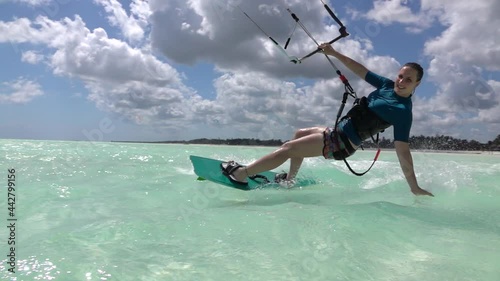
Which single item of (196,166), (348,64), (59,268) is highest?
(348,64)

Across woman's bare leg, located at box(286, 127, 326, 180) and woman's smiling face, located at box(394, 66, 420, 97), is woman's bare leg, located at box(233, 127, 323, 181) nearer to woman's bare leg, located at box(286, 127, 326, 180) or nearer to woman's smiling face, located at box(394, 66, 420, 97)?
woman's bare leg, located at box(286, 127, 326, 180)

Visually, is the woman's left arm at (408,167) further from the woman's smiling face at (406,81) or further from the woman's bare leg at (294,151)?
the woman's bare leg at (294,151)

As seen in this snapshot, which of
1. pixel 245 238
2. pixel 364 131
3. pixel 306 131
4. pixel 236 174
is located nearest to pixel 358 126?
pixel 364 131

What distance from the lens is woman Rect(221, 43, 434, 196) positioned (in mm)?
5078

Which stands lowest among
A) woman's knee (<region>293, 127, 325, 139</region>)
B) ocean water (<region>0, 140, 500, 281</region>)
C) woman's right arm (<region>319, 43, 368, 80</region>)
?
ocean water (<region>0, 140, 500, 281</region>)

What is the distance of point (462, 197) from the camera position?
5812 mm

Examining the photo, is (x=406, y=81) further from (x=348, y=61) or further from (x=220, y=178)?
(x=220, y=178)

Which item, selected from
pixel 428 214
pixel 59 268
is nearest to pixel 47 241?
pixel 59 268

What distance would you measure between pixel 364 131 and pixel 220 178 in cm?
228

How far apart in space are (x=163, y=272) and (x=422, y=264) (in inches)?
69.0

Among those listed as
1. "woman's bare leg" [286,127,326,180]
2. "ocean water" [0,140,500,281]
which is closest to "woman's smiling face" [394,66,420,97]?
"woman's bare leg" [286,127,326,180]

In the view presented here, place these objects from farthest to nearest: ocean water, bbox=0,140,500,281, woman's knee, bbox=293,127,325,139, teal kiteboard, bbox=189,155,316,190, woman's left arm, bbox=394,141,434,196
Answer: teal kiteboard, bbox=189,155,316,190
woman's knee, bbox=293,127,325,139
woman's left arm, bbox=394,141,434,196
ocean water, bbox=0,140,500,281

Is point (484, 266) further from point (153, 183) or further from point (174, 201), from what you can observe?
point (153, 183)

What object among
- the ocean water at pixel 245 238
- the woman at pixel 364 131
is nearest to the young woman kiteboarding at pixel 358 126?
the woman at pixel 364 131
